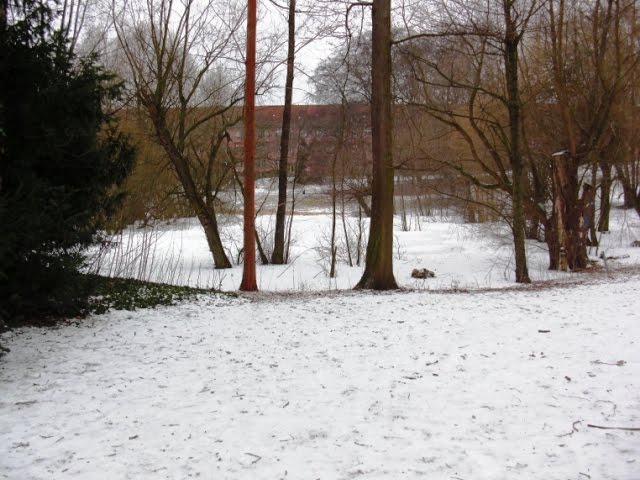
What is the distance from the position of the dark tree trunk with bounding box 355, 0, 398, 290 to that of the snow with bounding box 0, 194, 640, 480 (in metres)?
2.91

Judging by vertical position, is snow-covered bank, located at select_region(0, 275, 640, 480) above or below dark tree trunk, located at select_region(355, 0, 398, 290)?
below

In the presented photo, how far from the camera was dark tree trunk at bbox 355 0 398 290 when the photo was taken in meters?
10.1

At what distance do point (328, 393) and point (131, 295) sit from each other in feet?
14.7

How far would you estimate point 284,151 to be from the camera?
18719 mm

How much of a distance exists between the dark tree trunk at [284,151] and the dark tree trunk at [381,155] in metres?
6.56

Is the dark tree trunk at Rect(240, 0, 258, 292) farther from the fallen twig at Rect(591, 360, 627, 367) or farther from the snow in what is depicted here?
the fallen twig at Rect(591, 360, 627, 367)

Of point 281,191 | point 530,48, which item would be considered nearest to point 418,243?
point 281,191

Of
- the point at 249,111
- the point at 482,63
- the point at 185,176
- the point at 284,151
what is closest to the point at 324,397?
the point at 249,111

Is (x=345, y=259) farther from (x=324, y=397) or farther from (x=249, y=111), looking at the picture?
(x=324, y=397)

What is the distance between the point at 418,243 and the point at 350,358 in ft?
64.2

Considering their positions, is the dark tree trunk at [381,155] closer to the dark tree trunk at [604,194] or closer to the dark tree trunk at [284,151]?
the dark tree trunk at [284,151]

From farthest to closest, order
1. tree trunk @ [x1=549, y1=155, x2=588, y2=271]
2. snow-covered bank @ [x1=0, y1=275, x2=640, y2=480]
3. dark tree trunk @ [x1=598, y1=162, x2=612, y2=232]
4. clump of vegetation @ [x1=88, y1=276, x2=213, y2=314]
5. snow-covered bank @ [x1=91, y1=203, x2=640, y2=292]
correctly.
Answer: dark tree trunk @ [x1=598, y1=162, x2=612, y2=232], tree trunk @ [x1=549, y1=155, x2=588, y2=271], snow-covered bank @ [x1=91, y1=203, x2=640, y2=292], clump of vegetation @ [x1=88, y1=276, x2=213, y2=314], snow-covered bank @ [x1=0, y1=275, x2=640, y2=480]

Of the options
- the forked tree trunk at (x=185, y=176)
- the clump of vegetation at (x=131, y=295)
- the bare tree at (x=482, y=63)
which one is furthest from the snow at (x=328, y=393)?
the forked tree trunk at (x=185, y=176)

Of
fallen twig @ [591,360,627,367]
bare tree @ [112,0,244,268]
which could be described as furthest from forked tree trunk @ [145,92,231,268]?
fallen twig @ [591,360,627,367]
